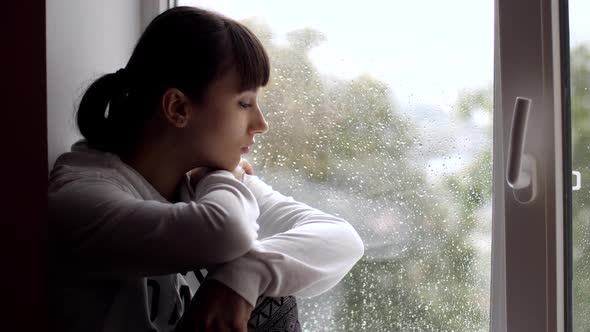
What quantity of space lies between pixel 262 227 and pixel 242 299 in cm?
28

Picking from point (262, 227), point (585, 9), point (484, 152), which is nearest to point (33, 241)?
point (262, 227)

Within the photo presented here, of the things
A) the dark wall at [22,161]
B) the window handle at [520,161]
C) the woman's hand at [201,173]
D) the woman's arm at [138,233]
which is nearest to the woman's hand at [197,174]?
the woman's hand at [201,173]

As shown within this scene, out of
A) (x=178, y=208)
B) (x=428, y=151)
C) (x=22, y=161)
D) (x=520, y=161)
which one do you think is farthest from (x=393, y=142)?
(x=22, y=161)

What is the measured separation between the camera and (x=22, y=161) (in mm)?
743

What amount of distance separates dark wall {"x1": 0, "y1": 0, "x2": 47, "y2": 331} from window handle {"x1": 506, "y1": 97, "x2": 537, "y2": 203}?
0.66m

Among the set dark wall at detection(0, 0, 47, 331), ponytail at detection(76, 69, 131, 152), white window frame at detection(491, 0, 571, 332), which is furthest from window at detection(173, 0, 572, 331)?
dark wall at detection(0, 0, 47, 331)

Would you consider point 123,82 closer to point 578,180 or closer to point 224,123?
point 224,123

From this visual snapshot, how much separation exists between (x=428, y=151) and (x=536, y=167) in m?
0.20

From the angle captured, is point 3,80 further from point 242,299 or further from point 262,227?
point 262,227

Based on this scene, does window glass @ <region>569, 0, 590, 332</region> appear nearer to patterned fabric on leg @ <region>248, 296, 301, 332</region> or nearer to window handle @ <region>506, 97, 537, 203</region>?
window handle @ <region>506, 97, 537, 203</region>

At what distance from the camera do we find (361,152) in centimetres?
121

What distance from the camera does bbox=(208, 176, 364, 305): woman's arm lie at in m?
0.86

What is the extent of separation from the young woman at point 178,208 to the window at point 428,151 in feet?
0.57

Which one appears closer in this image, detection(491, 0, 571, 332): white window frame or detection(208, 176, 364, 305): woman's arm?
detection(208, 176, 364, 305): woman's arm
